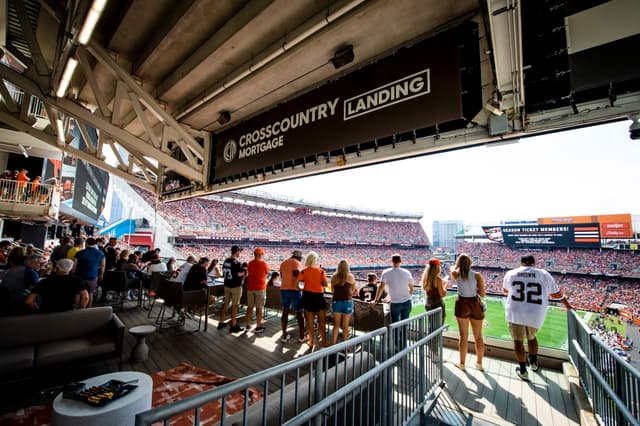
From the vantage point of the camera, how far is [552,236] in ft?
99.7

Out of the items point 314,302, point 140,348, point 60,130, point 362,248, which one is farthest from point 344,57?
point 362,248

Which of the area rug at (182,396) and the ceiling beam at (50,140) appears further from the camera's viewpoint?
the ceiling beam at (50,140)

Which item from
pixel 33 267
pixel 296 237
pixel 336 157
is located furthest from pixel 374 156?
pixel 296 237

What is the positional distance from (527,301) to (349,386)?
3.26 metres

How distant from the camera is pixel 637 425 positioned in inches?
60.4

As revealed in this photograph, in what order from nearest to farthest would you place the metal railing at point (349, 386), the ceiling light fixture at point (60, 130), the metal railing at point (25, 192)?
the metal railing at point (349, 386) → the ceiling light fixture at point (60, 130) → the metal railing at point (25, 192)

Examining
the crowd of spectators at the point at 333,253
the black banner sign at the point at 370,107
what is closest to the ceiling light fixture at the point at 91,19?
the black banner sign at the point at 370,107

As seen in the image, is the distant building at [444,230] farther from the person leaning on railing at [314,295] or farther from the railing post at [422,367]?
the railing post at [422,367]

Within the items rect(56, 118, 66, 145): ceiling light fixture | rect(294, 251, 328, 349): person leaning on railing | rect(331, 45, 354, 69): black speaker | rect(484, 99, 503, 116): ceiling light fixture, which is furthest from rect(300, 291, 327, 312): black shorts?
rect(56, 118, 66, 145): ceiling light fixture

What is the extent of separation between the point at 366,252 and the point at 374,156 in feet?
119

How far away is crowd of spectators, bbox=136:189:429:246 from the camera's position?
27328 millimetres

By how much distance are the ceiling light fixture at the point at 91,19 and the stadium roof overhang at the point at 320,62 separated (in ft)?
0.04

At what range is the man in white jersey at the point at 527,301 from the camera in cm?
367

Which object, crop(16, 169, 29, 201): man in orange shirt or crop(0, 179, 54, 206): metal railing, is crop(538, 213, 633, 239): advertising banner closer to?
crop(0, 179, 54, 206): metal railing
